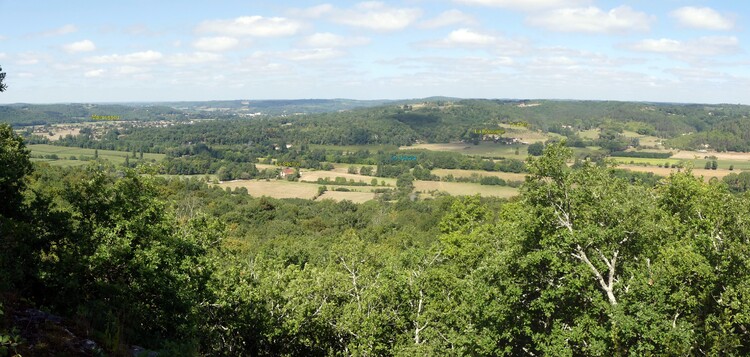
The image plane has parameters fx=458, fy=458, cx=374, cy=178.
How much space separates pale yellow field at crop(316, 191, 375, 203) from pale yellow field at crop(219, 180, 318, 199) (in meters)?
3.72

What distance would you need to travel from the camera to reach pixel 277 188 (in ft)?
409

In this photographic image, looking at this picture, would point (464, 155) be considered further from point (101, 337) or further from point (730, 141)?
point (101, 337)

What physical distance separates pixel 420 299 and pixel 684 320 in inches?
379

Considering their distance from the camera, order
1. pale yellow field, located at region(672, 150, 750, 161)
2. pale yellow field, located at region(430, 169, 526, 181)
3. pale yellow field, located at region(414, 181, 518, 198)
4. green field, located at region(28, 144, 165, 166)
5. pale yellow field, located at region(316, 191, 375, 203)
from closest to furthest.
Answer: pale yellow field, located at region(316, 191, 375, 203) → pale yellow field, located at region(414, 181, 518, 198) → green field, located at region(28, 144, 165, 166) → pale yellow field, located at region(430, 169, 526, 181) → pale yellow field, located at region(672, 150, 750, 161)

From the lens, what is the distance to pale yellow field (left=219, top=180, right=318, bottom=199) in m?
117

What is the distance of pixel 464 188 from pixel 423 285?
355 ft

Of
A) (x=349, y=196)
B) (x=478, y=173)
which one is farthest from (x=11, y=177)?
(x=478, y=173)

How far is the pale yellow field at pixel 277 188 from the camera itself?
117 meters

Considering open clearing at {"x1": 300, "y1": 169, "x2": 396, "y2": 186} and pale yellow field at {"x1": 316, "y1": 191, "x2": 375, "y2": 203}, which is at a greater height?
open clearing at {"x1": 300, "y1": 169, "x2": 396, "y2": 186}

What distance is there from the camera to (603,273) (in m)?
15.7

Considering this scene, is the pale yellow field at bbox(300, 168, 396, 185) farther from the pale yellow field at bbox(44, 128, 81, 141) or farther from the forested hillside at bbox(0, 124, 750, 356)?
the forested hillside at bbox(0, 124, 750, 356)

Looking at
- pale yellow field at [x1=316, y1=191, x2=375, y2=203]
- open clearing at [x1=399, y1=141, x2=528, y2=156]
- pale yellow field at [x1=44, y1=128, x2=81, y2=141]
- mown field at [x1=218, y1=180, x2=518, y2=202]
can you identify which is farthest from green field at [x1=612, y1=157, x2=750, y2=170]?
pale yellow field at [x1=44, y1=128, x2=81, y2=141]

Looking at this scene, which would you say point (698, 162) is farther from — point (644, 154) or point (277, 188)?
point (277, 188)

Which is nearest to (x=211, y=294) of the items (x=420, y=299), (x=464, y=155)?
(x=420, y=299)
